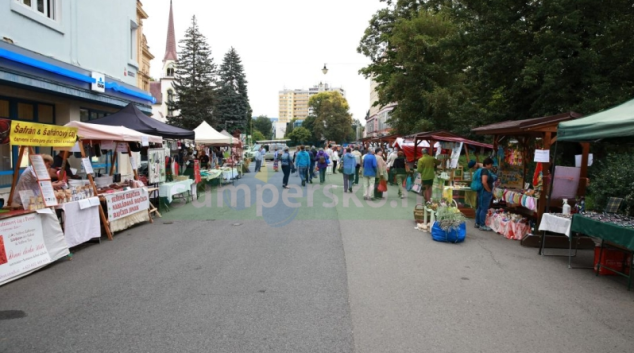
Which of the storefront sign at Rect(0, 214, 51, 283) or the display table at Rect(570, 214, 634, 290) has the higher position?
the display table at Rect(570, 214, 634, 290)

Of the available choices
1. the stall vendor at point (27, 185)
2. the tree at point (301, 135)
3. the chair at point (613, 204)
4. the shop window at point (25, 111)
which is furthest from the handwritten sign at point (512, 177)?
the tree at point (301, 135)

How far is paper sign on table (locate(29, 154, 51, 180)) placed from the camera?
23.8ft

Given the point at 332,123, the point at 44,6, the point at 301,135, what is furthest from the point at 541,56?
the point at 301,135

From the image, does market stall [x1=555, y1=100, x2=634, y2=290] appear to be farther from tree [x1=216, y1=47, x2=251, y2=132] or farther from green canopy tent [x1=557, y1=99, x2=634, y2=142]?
tree [x1=216, y1=47, x2=251, y2=132]

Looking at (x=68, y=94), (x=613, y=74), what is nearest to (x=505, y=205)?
(x=613, y=74)

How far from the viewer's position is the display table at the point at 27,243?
609cm

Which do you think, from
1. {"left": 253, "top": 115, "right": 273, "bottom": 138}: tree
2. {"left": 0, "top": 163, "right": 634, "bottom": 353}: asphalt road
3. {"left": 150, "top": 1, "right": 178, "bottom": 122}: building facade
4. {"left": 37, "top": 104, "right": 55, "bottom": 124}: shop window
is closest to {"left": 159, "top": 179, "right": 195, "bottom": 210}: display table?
{"left": 0, "top": 163, "right": 634, "bottom": 353}: asphalt road

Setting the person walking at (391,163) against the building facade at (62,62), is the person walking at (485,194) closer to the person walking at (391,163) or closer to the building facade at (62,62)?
the person walking at (391,163)

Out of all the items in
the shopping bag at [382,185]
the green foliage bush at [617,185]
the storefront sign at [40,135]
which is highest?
the storefront sign at [40,135]

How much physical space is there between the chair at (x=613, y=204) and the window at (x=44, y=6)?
15.0 m

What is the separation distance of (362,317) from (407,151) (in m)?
18.3

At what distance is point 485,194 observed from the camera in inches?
403

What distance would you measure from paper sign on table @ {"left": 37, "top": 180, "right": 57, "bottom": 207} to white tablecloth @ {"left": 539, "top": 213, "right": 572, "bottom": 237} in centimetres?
893

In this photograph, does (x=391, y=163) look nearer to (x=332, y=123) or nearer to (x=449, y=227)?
(x=449, y=227)
